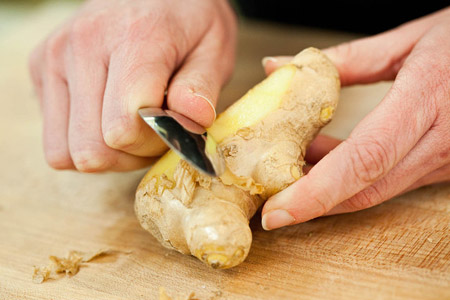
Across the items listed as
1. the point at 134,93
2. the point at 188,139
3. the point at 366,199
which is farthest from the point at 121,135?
the point at 366,199

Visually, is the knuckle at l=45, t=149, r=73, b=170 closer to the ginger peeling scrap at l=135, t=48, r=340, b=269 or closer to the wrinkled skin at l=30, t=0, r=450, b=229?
the wrinkled skin at l=30, t=0, r=450, b=229

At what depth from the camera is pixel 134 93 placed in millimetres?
1054

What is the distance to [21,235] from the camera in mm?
1245

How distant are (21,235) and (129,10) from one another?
2.11 feet

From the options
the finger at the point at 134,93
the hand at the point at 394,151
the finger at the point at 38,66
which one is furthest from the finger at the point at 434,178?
the finger at the point at 38,66

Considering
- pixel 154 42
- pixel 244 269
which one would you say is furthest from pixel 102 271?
pixel 154 42

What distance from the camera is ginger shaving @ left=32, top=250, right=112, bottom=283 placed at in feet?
3.47

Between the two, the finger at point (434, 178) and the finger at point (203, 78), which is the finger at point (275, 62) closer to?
the finger at point (203, 78)

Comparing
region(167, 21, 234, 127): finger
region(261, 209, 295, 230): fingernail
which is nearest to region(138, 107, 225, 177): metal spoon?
region(167, 21, 234, 127): finger

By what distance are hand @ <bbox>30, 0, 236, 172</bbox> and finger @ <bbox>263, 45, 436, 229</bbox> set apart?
0.80 feet

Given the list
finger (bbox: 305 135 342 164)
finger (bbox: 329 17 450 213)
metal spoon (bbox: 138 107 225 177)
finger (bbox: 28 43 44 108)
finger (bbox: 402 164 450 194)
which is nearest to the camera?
metal spoon (bbox: 138 107 225 177)

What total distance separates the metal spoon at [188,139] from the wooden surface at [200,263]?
24 centimetres

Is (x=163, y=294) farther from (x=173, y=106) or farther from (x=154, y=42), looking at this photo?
(x=154, y=42)

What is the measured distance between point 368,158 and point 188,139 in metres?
0.35
